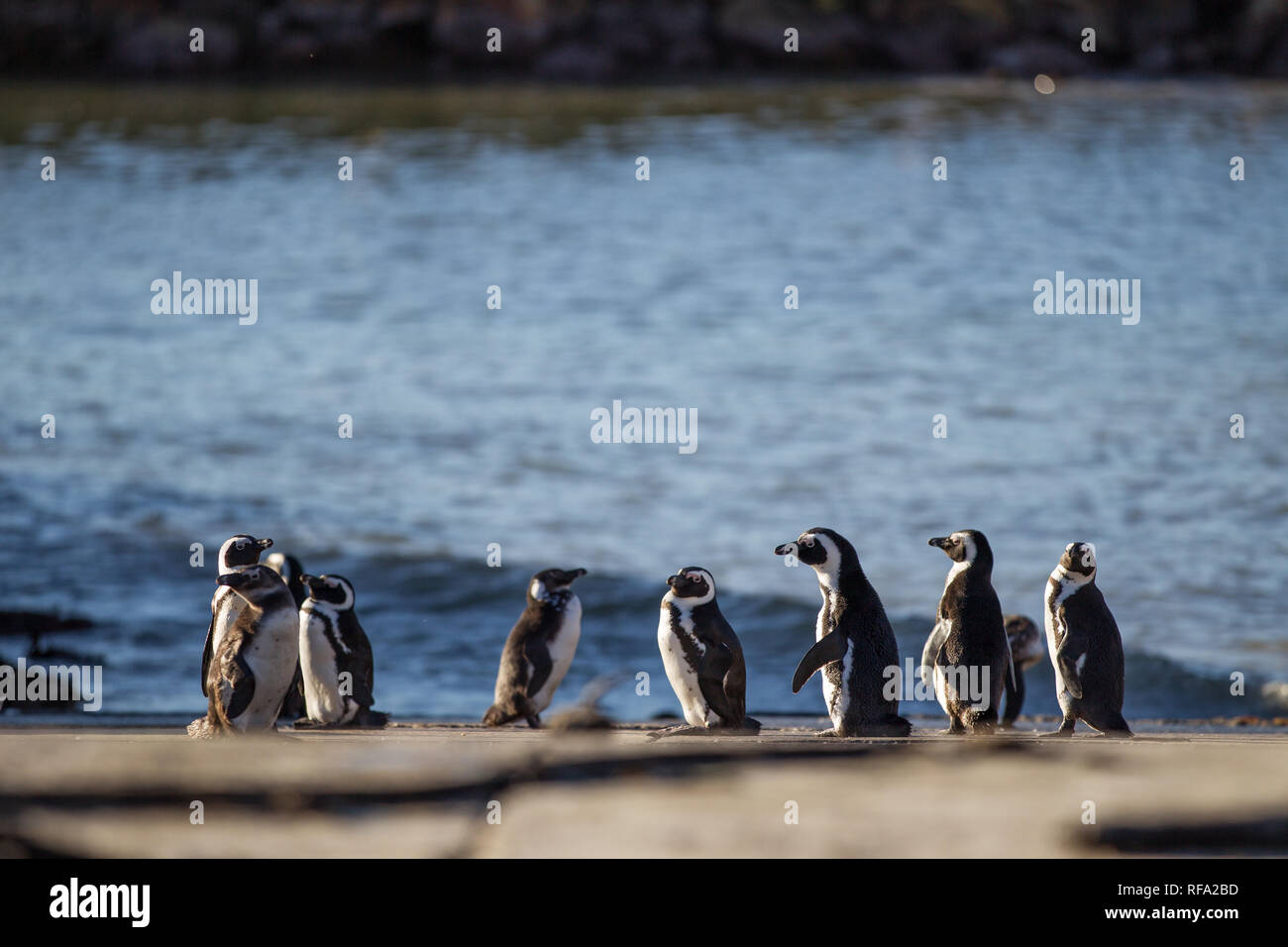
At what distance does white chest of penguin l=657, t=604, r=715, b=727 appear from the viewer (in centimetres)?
660

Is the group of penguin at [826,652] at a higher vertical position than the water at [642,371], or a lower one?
lower

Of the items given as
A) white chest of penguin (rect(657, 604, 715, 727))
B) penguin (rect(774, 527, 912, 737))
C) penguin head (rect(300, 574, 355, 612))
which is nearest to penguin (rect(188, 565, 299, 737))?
penguin head (rect(300, 574, 355, 612))

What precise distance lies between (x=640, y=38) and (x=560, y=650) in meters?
35.5

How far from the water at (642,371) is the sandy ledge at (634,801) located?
6.24 metres

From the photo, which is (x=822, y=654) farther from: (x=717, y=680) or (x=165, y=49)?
(x=165, y=49)

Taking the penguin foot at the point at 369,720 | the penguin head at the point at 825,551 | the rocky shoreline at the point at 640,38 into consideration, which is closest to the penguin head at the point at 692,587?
the penguin head at the point at 825,551

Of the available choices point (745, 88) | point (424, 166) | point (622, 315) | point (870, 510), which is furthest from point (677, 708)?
point (745, 88)

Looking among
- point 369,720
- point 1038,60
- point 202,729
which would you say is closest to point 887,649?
point 369,720

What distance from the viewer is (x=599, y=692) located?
3.05 m

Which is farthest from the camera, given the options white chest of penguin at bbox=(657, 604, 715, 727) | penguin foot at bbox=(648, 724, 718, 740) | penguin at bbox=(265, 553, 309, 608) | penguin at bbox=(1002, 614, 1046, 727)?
penguin at bbox=(1002, 614, 1046, 727)

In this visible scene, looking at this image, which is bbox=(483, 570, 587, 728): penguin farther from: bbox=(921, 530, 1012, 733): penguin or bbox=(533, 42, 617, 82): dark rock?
bbox=(533, 42, 617, 82): dark rock

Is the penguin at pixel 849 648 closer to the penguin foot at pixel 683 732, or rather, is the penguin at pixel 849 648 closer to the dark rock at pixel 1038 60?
the penguin foot at pixel 683 732

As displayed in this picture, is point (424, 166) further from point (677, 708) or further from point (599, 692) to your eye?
point (599, 692)

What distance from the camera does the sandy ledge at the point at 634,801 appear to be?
8.69ft
